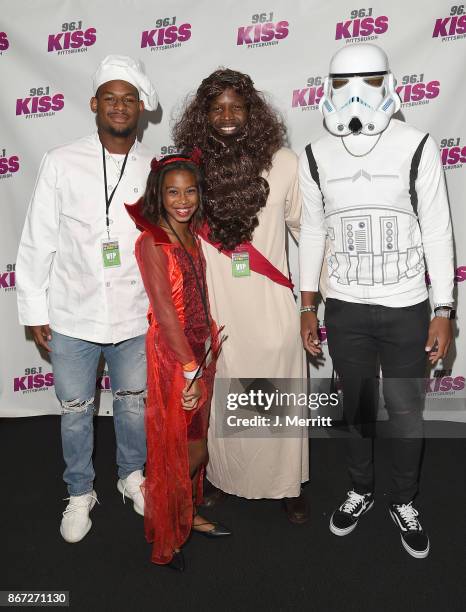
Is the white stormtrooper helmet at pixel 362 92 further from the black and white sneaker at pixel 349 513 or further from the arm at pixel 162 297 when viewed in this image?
the black and white sneaker at pixel 349 513

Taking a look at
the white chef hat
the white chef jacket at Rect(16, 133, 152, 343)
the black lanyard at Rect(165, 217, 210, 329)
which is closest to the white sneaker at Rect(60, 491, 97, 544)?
the white chef jacket at Rect(16, 133, 152, 343)

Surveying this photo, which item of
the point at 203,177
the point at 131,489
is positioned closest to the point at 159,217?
the point at 203,177

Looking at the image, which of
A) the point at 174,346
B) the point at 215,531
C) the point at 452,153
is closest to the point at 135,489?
the point at 215,531

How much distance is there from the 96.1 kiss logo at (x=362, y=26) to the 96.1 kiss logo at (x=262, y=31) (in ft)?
0.97

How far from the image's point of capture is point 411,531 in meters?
2.35

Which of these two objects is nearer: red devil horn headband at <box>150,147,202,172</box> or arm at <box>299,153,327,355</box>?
red devil horn headband at <box>150,147,202,172</box>

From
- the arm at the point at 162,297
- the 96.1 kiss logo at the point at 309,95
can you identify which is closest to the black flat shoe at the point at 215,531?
the arm at the point at 162,297

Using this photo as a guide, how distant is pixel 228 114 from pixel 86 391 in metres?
1.30

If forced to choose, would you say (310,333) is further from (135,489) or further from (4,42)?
(4,42)

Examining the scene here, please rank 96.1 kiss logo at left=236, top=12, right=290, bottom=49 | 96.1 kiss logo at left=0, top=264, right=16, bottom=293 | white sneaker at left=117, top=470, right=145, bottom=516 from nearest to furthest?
white sneaker at left=117, top=470, right=145, bottom=516 → 96.1 kiss logo at left=236, top=12, right=290, bottom=49 → 96.1 kiss logo at left=0, top=264, right=16, bottom=293

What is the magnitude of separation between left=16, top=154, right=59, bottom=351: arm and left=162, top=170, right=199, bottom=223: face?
21.9 inches

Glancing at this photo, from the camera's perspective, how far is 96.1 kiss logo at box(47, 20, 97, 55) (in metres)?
3.17

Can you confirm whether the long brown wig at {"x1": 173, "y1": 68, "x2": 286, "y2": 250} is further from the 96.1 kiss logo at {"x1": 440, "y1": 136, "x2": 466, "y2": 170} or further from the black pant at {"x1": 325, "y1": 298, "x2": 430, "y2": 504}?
the 96.1 kiss logo at {"x1": 440, "y1": 136, "x2": 466, "y2": 170}

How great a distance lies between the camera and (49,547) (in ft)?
8.06
